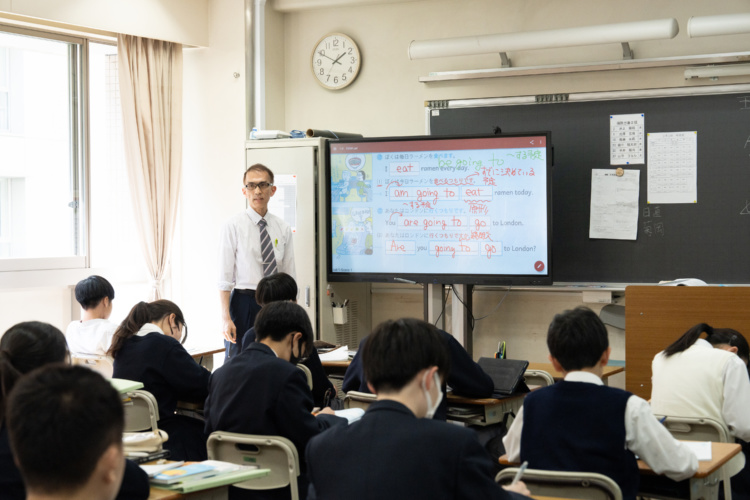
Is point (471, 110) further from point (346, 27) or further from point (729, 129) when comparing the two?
point (729, 129)

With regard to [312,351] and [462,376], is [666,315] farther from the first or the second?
[312,351]

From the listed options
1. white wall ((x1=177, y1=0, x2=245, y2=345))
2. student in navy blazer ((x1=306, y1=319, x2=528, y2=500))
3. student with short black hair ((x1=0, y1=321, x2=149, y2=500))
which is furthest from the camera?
white wall ((x1=177, y1=0, x2=245, y2=345))

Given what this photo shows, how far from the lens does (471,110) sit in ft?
20.6

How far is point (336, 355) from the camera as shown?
476cm

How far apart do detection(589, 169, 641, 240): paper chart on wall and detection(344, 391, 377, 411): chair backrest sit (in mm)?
2703

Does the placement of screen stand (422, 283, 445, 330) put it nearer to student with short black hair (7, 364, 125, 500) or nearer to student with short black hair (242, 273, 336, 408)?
student with short black hair (242, 273, 336, 408)

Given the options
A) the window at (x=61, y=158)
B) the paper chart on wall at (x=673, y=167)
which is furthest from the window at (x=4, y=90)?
the paper chart on wall at (x=673, y=167)

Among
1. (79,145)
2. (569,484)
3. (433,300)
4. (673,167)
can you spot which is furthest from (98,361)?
(673,167)

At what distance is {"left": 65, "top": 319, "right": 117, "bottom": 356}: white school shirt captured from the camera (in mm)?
4473

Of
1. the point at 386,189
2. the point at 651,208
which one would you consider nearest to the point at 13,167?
the point at 386,189

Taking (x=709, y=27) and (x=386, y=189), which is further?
(x=386, y=189)

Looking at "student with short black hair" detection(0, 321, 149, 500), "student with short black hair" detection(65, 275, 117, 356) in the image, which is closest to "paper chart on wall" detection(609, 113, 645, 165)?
"student with short black hair" detection(65, 275, 117, 356)

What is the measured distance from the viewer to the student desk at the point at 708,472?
2625 mm

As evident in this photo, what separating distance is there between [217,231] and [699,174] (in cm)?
360
